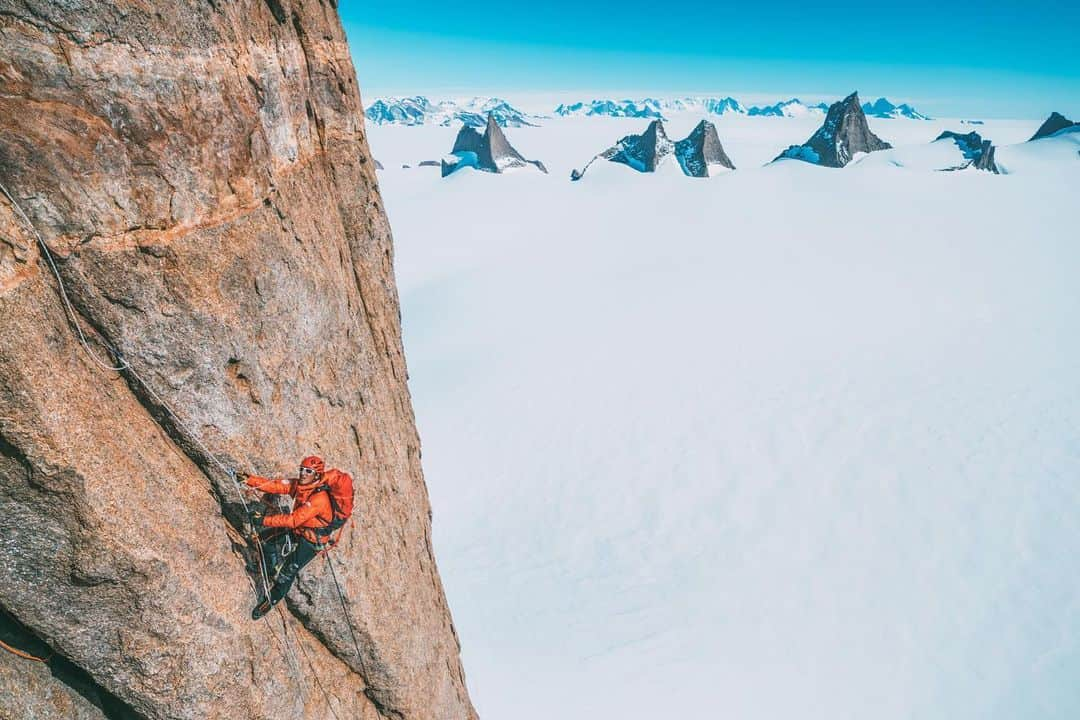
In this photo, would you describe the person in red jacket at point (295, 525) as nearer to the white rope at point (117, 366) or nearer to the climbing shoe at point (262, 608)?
the climbing shoe at point (262, 608)

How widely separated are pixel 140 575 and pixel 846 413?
2454 cm

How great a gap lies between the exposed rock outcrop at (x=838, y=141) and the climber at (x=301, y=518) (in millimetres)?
72734

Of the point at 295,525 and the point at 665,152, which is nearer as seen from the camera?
the point at 295,525

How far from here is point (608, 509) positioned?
19.5m

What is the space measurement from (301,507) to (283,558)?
784mm

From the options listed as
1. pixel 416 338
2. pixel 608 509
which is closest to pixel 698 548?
pixel 608 509

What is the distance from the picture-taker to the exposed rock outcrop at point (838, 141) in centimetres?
6519

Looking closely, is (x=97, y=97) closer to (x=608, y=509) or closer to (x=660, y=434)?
(x=608, y=509)

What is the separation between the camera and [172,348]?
177 inches

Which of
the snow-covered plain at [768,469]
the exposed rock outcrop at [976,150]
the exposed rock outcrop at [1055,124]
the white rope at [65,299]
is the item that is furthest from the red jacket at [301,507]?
the exposed rock outcrop at [1055,124]

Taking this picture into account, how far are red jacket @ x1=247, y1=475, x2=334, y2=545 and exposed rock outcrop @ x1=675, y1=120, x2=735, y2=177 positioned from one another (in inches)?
2855

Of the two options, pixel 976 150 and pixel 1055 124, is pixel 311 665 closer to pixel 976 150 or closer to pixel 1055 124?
pixel 976 150

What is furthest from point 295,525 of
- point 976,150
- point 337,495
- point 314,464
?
point 976,150

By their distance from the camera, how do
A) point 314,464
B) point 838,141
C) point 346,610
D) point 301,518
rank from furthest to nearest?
point 838,141
point 346,610
point 314,464
point 301,518
